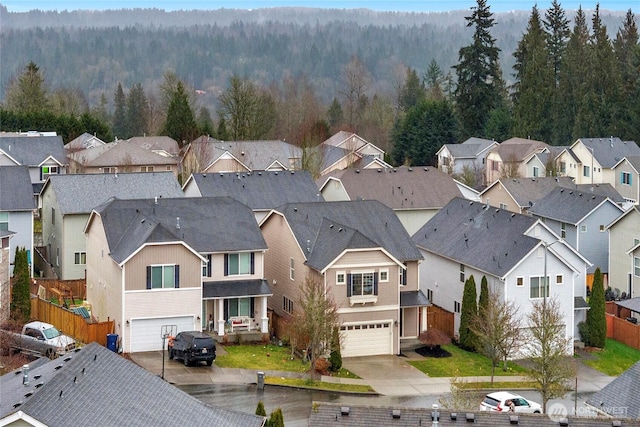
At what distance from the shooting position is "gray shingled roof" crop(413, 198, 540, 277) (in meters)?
51.9

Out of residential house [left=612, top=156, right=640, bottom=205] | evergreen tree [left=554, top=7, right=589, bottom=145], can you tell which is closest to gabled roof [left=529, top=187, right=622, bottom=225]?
residential house [left=612, top=156, right=640, bottom=205]

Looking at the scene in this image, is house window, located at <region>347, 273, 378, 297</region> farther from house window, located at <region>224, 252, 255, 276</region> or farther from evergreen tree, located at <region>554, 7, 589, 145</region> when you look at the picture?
evergreen tree, located at <region>554, 7, 589, 145</region>

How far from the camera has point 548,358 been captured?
42875 millimetres

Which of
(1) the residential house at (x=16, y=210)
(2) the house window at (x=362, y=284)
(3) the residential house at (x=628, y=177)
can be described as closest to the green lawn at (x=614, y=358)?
(2) the house window at (x=362, y=284)

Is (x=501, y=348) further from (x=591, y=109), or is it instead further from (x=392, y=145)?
(x=392, y=145)

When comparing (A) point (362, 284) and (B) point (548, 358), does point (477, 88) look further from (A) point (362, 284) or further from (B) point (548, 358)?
(B) point (548, 358)

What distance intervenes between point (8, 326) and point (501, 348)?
19603mm

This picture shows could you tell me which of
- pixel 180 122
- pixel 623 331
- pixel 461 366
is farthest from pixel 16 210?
pixel 180 122

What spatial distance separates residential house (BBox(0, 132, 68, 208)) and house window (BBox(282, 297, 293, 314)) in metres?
29.0

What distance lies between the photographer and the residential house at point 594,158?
8919cm

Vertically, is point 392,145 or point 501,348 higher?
point 392,145

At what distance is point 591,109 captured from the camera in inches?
4117

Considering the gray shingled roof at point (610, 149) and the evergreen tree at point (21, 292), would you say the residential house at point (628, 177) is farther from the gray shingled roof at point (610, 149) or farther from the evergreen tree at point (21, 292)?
the evergreen tree at point (21, 292)

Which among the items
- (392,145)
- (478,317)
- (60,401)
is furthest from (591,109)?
(60,401)
